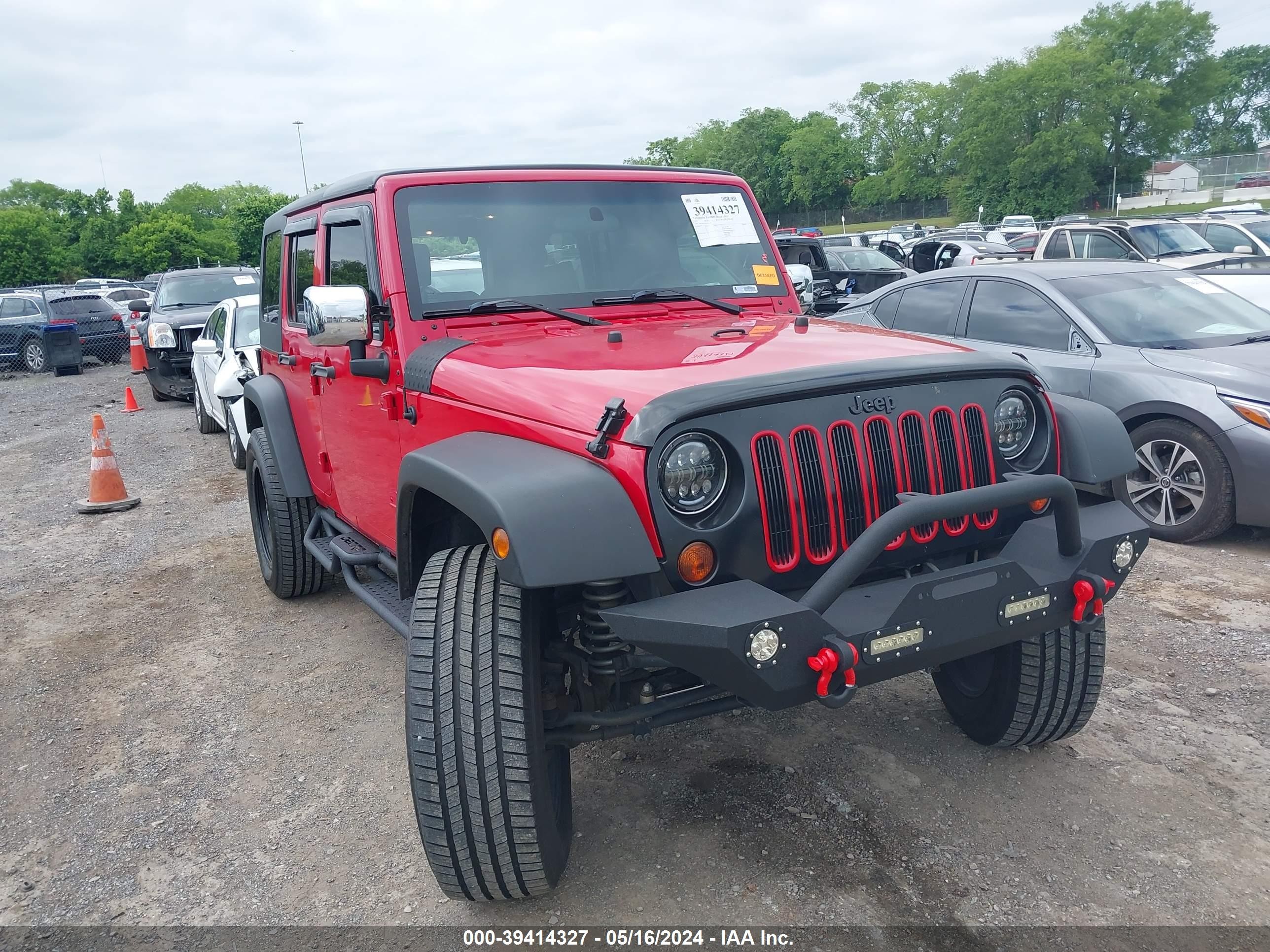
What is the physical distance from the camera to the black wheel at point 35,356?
19250 millimetres

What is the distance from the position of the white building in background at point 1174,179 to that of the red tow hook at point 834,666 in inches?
2581

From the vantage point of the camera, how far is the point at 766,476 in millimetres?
2566

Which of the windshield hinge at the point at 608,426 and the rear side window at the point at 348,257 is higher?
the rear side window at the point at 348,257

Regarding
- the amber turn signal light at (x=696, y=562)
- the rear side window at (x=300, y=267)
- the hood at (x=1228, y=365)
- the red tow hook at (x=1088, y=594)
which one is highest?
the rear side window at (x=300, y=267)

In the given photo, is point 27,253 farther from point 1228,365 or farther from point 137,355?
point 1228,365

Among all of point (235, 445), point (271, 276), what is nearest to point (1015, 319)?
point (271, 276)

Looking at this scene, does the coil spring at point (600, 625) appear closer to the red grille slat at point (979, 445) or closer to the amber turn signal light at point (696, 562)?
the amber turn signal light at point (696, 562)

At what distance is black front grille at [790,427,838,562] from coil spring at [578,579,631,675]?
511mm

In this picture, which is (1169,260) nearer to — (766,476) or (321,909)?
(766,476)

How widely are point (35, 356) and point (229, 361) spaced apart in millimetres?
12760

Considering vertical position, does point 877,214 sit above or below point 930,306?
above

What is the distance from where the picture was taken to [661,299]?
12.8ft

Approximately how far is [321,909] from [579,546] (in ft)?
4.83

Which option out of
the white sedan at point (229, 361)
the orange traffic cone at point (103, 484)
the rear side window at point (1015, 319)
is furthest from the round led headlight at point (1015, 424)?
the orange traffic cone at point (103, 484)
